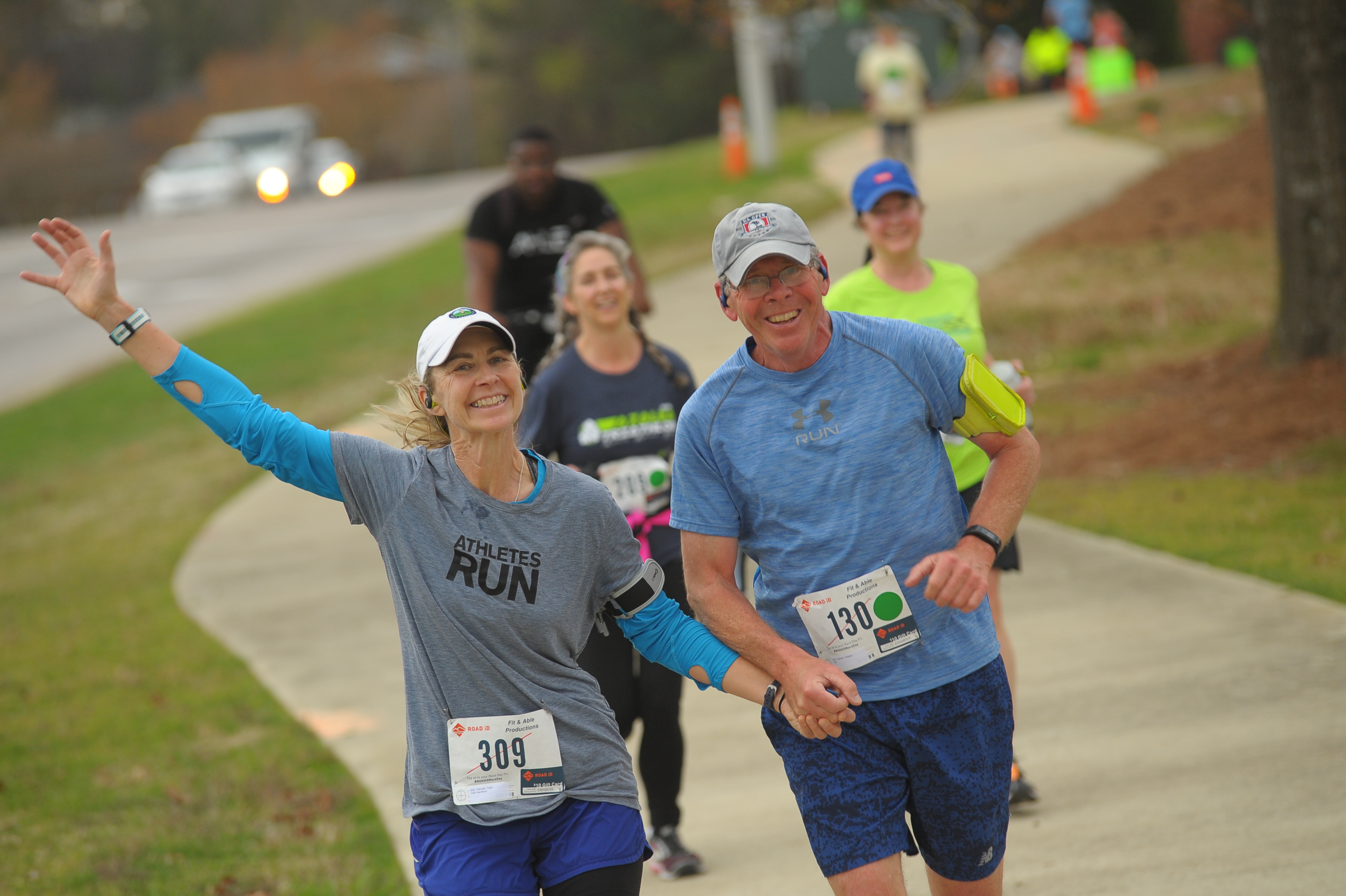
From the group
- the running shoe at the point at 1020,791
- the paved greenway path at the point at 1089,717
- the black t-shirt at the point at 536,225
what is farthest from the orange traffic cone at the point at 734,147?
the running shoe at the point at 1020,791

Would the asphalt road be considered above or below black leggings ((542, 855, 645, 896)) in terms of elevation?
above

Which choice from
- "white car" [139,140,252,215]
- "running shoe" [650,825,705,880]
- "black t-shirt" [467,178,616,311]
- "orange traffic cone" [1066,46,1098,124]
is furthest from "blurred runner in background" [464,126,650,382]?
"white car" [139,140,252,215]

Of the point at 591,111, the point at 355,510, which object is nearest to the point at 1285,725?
the point at 355,510

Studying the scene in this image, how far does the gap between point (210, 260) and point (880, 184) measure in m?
25.7

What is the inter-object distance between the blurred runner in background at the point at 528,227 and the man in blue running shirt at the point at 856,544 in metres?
3.97

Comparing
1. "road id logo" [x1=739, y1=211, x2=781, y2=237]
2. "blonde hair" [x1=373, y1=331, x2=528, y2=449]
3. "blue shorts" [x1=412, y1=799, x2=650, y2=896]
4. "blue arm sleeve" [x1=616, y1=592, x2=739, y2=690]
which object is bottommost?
"blue shorts" [x1=412, y1=799, x2=650, y2=896]

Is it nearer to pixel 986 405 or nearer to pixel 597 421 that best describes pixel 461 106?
pixel 597 421

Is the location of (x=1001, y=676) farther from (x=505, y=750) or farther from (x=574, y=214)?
(x=574, y=214)

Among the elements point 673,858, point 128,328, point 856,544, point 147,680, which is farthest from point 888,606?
point 147,680

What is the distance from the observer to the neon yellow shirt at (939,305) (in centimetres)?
466

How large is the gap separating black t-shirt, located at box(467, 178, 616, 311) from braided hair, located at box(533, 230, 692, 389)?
192 centimetres

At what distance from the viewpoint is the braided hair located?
5078 millimetres

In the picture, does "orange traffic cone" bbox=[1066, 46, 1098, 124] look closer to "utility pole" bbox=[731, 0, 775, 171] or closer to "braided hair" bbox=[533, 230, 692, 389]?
"utility pole" bbox=[731, 0, 775, 171]

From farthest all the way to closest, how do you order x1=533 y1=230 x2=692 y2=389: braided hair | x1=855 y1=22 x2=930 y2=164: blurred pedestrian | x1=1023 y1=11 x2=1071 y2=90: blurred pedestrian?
x1=1023 y1=11 x2=1071 y2=90: blurred pedestrian < x1=855 y1=22 x2=930 y2=164: blurred pedestrian < x1=533 y1=230 x2=692 y2=389: braided hair
